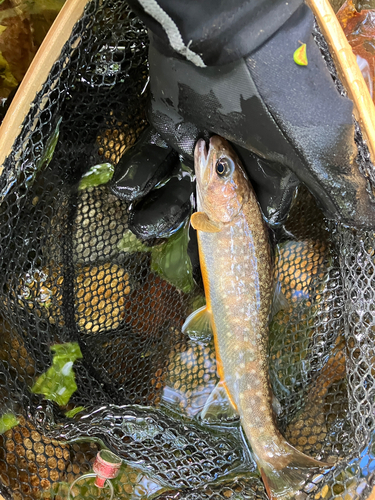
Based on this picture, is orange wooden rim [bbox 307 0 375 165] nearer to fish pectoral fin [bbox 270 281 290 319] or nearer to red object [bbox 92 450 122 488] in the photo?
fish pectoral fin [bbox 270 281 290 319]

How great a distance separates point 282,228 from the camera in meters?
1.94

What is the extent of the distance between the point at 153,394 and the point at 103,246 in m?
0.84

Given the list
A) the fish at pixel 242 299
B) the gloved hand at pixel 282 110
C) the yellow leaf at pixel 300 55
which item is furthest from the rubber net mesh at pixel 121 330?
the yellow leaf at pixel 300 55

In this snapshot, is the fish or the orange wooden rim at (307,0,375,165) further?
the fish

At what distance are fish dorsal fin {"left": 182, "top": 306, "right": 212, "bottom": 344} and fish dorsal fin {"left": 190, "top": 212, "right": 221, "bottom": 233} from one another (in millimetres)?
428

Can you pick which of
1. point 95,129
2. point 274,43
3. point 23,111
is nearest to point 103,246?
point 95,129

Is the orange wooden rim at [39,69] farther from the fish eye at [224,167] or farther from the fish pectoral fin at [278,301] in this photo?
the fish pectoral fin at [278,301]

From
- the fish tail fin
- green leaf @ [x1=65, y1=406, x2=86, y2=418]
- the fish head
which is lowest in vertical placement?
the fish tail fin

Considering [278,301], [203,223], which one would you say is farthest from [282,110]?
[278,301]

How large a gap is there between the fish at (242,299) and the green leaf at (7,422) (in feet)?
3.19

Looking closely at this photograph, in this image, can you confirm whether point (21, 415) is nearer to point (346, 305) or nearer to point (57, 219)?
point (57, 219)

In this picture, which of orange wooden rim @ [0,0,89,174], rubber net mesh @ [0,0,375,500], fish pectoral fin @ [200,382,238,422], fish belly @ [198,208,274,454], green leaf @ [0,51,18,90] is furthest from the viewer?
green leaf @ [0,51,18,90]

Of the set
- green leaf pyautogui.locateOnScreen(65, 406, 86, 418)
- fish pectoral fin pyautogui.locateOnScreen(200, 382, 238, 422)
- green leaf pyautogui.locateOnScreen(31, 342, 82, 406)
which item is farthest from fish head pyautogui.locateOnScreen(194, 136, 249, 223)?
green leaf pyautogui.locateOnScreen(65, 406, 86, 418)

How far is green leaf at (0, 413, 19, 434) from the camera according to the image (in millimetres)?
1604
